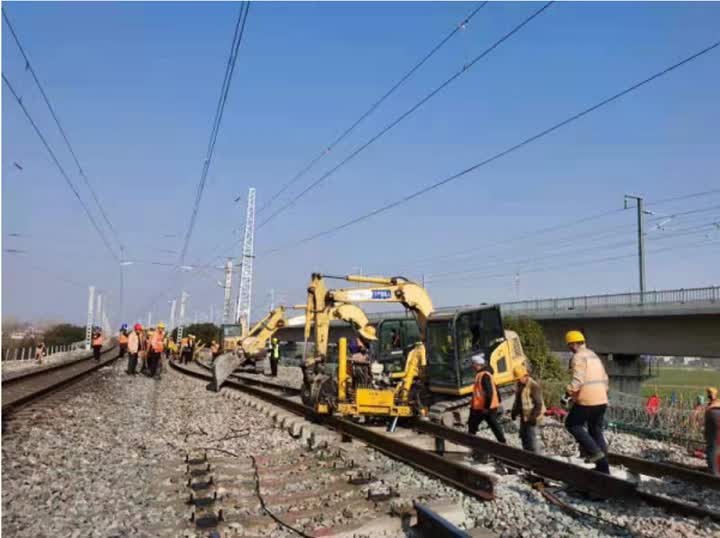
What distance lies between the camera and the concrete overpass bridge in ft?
93.2

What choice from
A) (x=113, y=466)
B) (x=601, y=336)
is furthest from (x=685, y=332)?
(x=113, y=466)

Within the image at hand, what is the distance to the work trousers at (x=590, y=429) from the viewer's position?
771cm

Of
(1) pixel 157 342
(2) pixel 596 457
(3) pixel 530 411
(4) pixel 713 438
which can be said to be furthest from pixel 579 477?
(1) pixel 157 342

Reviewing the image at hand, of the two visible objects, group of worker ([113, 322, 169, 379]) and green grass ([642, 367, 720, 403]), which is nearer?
green grass ([642, 367, 720, 403])

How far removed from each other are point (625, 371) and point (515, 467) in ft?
91.5

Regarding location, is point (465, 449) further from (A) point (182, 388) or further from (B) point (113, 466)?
(A) point (182, 388)

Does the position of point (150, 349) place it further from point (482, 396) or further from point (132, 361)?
point (482, 396)

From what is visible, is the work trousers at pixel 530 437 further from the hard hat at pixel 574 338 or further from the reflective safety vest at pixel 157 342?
the reflective safety vest at pixel 157 342

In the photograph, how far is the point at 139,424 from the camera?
1211 centimetres

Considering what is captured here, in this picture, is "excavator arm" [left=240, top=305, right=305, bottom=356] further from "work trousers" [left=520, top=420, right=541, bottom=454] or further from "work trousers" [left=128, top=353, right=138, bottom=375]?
"work trousers" [left=520, top=420, right=541, bottom=454]

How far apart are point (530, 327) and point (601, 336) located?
11.5 m

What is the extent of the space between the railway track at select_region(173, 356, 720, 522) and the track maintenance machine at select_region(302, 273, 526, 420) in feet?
1.99

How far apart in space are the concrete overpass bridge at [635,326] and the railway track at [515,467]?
21.6m

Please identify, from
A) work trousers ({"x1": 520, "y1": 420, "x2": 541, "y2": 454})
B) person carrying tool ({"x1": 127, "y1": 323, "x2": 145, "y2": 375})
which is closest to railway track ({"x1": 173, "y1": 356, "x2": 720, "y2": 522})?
work trousers ({"x1": 520, "y1": 420, "x2": 541, "y2": 454})
